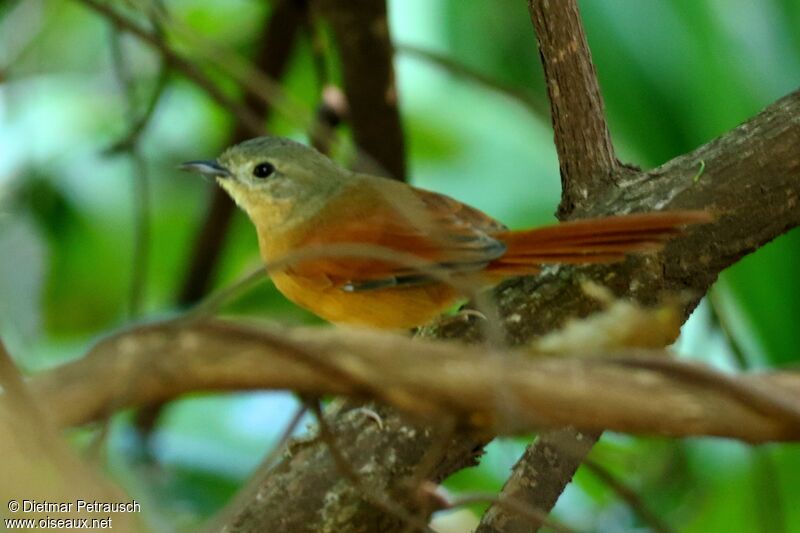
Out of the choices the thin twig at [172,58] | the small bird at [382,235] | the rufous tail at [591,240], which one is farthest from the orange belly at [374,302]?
the thin twig at [172,58]

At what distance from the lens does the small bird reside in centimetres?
209

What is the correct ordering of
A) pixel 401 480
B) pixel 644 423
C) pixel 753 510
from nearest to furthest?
pixel 644 423 < pixel 401 480 < pixel 753 510

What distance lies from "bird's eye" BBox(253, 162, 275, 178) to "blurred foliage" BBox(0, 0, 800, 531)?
42 centimetres

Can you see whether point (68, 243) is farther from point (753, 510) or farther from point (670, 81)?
point (753, 510)

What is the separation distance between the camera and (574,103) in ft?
7.64

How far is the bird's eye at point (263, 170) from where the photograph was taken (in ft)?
10.3

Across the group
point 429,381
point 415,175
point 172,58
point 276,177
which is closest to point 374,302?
point 276,177

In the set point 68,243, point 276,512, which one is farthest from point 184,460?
point 276,512

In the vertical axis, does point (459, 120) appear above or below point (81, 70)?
above

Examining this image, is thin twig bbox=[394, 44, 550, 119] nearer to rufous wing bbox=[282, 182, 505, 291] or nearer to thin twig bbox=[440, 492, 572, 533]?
rufous wing bbox=[282, 182, 505, 291]

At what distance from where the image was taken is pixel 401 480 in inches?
79.8

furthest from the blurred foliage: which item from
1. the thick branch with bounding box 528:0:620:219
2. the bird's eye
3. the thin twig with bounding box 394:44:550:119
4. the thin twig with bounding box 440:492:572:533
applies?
the thin twig with bounding box 440:492:572:533

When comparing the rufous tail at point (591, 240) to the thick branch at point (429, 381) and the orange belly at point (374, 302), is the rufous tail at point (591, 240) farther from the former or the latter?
Result: the thick branch at point (429, 381)

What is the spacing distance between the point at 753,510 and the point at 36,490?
87.3 inches
